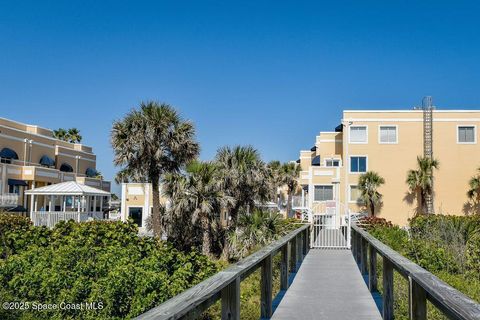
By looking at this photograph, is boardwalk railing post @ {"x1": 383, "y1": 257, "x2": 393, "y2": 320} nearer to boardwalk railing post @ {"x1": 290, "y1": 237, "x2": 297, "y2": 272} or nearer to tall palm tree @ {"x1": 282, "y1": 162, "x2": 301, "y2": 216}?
boardwalk railing post @ {"x1": 290, "y1": 237, "x2": 297, "y2": 272}

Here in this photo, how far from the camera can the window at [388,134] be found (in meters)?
41.8

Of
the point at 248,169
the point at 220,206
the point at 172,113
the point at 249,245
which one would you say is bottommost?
the point at 249,245

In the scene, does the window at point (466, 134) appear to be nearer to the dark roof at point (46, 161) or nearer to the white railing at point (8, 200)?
the white railing at point (8, 200)

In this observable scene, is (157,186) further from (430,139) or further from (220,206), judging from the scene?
(430,139)

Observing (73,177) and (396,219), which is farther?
(73,177)

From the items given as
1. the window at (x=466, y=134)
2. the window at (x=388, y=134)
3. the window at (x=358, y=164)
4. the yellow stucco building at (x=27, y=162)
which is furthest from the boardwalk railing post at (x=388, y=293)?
the window at (x=466, y=134)

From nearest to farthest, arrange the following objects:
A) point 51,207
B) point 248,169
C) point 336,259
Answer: point 336,259 < point 248,169 < point 51,207

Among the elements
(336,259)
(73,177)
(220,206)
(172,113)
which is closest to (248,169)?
(220,206)

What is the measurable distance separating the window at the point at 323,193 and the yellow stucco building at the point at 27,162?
22358mm

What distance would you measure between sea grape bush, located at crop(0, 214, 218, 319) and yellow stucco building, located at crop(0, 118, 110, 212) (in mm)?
26531

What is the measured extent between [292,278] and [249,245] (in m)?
13.2

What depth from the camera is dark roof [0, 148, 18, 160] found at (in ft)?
134

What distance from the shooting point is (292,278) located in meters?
9.69

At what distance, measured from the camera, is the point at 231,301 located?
4.58 metres
